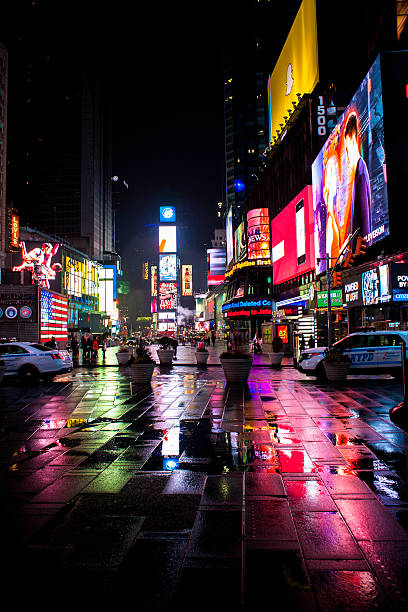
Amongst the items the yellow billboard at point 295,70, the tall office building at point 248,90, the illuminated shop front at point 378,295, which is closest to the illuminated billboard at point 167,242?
the tall office building at point 248,90

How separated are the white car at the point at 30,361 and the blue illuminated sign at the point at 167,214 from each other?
436 feet

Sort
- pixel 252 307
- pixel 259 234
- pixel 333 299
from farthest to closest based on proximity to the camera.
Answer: pixel 259 234 → pixel 252 307 → pixel 333 299

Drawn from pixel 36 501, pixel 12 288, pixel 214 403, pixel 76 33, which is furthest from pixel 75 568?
pixel 76 33

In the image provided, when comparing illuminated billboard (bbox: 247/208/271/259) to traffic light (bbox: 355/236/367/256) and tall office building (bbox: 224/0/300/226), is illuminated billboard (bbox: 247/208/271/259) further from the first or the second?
Result: tall office building (bbox: 224/0/300/226)

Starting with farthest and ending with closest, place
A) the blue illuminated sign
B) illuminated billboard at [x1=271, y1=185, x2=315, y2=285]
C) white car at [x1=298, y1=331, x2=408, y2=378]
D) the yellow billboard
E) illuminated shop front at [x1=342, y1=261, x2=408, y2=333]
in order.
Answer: the blue illuminated sign
the yellow billboard
illuminated billboard at [x1=271, y1=185, x2=315, y2=285]
illuminated shop front at [x1=342, y1=261, x2=408, y2=333]
white car at [x1=298, y1=331, x2=408, y2=378]

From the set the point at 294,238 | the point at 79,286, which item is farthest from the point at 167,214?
the point at 294,238

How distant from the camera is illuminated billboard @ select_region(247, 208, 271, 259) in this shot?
6425cm

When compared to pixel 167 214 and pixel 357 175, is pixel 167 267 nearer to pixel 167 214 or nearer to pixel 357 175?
pixel 167 214

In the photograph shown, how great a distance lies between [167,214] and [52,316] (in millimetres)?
112508

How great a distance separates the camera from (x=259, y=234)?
6500 cm

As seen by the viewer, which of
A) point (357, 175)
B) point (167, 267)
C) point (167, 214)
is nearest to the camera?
point (357, 175)

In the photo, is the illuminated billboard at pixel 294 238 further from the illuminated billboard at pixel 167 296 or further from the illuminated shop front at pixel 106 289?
the illuminated billboard at pixel 167 296

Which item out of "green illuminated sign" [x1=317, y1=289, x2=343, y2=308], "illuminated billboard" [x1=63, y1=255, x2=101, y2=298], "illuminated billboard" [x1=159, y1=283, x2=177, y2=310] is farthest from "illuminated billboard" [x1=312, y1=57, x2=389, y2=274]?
"illuminated billboard" [x1=159, y1=283, x2=177, y2=310]

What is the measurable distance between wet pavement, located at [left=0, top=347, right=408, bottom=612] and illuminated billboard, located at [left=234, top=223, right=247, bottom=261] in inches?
2859
